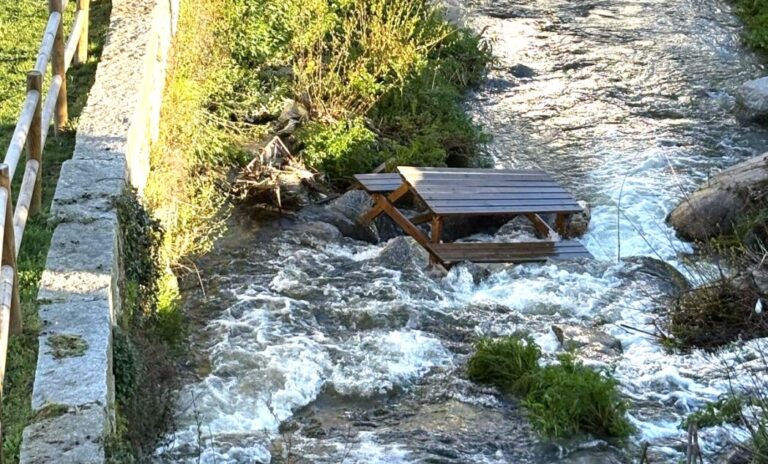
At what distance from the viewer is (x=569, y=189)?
9930 mm

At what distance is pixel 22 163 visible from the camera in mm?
6945

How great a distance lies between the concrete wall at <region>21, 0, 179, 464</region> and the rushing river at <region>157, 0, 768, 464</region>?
874 millimetres

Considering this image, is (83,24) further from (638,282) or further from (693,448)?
(693,448)

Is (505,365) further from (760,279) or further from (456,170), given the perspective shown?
(456,170)

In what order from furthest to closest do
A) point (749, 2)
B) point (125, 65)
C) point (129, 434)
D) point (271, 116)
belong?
1. point (749, 2)
2. point (271, 116)
3. point (125, 65)
4. point (129, 434)

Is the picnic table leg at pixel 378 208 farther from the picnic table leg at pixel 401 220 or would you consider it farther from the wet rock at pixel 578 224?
the wet rock at pixel 578 224

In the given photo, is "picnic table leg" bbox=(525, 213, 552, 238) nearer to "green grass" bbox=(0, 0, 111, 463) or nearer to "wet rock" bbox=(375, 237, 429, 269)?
"wet rock" bbox=(375, 237, 429, 269)

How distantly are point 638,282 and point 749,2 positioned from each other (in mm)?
7753

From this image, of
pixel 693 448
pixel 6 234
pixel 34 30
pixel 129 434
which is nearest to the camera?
pixel 693 448

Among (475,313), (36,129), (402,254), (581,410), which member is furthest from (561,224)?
(36,129)

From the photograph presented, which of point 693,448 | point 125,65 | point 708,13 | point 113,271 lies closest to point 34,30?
point 125,65

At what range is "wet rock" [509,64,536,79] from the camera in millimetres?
12516

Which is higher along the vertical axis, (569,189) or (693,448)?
(693,448)

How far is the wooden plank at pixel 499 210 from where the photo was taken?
8.32 meters
